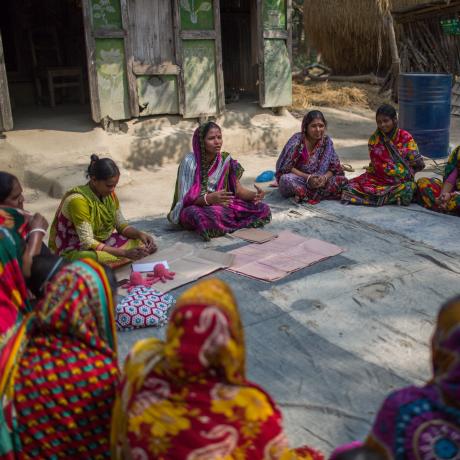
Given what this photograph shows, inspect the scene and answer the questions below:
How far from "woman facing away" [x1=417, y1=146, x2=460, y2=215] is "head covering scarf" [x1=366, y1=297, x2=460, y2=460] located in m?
3.79

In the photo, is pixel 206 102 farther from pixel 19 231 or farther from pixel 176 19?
pixel 19 231

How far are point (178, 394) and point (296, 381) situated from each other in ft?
4.20

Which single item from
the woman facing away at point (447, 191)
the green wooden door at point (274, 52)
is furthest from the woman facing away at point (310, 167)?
the green wooden door at point (274, 52)

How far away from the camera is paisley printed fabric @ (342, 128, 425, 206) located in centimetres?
534

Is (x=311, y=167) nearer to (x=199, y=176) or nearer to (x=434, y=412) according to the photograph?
(x=199, y=176)

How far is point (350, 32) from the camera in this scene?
13.3 metres

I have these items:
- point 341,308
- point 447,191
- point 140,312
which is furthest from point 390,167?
point 140,312

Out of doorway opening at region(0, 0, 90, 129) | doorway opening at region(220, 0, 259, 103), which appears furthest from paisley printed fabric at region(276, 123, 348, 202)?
doorway opening at region(0, 0, 90, 129)

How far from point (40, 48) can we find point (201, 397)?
9.78 meters

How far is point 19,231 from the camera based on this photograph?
8.88 feet

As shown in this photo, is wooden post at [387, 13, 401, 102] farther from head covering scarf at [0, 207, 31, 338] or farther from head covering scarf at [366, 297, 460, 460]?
head covering scarf at [366, 297, 460, 460]

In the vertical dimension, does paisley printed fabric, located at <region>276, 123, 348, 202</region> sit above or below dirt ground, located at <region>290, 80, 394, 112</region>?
below

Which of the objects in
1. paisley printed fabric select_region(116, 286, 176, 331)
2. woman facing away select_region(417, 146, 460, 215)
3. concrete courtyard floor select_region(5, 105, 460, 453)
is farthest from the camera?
woman facing away select_region(417, 146, 460, 215)

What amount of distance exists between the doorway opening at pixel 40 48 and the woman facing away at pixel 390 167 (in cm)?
572
